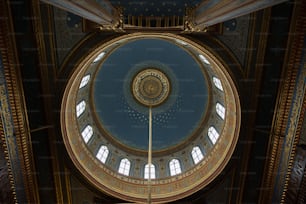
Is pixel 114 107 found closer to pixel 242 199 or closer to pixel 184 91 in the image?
pixel 184 91

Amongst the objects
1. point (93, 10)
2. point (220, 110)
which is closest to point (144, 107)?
point (220, 110)

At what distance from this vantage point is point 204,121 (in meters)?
16.6

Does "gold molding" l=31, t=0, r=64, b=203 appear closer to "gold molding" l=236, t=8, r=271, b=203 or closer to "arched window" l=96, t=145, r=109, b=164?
"arched window" l=96, t=145, r=109, b=164

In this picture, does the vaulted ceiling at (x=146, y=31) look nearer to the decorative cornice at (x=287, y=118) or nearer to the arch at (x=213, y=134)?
the decorative cornice at (x=287, y=118)

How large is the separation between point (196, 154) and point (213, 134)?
145 cm

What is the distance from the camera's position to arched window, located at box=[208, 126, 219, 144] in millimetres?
13373

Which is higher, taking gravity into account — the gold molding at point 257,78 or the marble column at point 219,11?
the marble column at point 219,11

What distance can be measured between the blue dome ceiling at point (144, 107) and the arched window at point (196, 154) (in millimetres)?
1686

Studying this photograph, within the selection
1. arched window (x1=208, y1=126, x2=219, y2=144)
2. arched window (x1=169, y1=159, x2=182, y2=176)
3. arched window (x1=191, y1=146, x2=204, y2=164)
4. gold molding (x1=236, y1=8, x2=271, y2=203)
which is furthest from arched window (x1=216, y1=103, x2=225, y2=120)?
arched window (x1=169, y1=159, x2=182, y2=176)

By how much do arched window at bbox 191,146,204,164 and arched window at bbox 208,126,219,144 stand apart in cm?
90

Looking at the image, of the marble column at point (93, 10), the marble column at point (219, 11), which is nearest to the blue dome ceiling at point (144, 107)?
the marble column at point (219, 11)

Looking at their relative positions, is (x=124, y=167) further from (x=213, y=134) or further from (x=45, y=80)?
(x=45, y=80)

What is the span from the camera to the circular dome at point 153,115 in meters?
12.4

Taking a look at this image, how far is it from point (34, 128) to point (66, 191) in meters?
2.76
